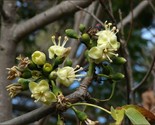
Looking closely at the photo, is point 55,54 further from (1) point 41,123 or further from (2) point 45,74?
(1) point 41,123

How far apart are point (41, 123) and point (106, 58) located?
82 centimetres

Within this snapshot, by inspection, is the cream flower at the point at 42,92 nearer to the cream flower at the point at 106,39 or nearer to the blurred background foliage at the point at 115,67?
the cream flower at the point at 106,39

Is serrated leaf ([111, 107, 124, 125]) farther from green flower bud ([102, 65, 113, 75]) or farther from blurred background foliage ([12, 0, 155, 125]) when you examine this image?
blurred background foliage ([12, 0, 155, 125])

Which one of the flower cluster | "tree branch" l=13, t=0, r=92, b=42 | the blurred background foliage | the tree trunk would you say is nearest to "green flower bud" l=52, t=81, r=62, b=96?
the flower cluster

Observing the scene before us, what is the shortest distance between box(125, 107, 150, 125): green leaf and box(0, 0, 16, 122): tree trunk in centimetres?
55

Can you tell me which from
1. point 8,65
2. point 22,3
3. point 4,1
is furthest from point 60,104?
point 22,3

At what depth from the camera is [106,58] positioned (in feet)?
3.21

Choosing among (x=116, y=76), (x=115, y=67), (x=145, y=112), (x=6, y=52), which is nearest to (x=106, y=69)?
(x=116, y=76)

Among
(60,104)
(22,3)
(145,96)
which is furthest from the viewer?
(22,3)

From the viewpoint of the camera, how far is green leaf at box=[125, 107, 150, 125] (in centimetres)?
88

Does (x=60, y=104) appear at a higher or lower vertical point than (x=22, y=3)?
lower

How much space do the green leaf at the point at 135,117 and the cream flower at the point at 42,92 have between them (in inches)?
6.4

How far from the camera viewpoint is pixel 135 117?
0.90 m

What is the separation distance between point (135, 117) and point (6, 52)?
92 cm
